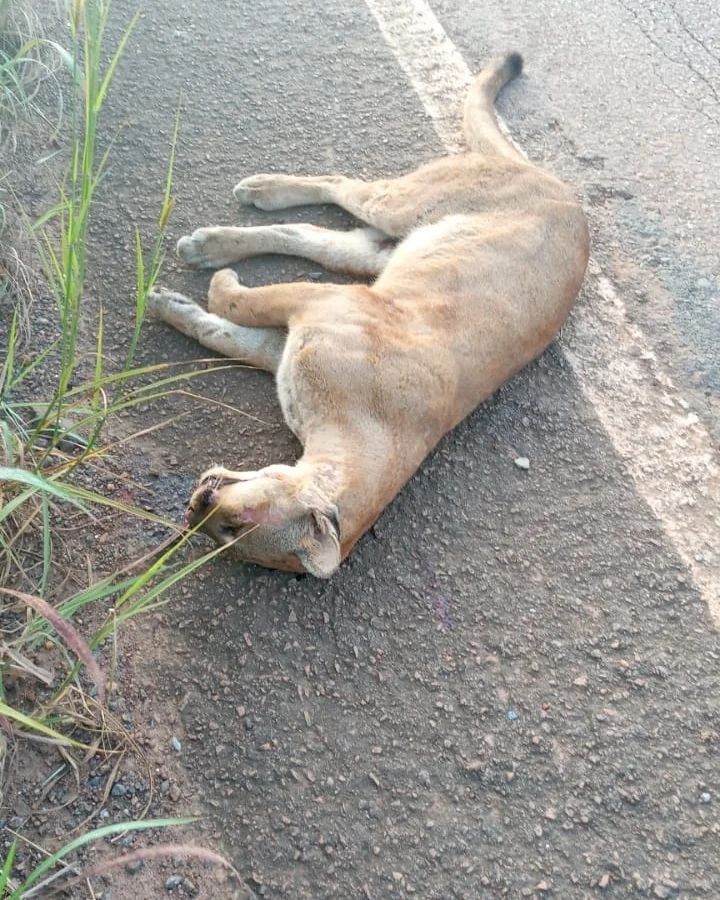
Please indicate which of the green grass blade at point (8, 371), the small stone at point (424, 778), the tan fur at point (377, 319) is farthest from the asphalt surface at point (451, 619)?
the green grass blade at point (8, 371)

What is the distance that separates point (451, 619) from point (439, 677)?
220 mm

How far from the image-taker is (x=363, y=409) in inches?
127

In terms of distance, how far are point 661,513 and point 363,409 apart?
121cm

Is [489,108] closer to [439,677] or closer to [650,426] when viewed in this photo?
[650,426]

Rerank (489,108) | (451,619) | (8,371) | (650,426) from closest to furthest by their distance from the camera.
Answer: (8,371) < (451,619) < (650,426) < (489,108)

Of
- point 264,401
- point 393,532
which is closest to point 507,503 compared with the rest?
point 393,532

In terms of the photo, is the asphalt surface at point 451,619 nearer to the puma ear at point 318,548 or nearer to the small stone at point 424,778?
the small stone at point 424,778

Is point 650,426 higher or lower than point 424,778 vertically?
higher

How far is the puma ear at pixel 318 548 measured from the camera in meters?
2.82

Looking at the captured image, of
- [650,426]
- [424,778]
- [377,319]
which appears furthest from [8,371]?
[650,426]

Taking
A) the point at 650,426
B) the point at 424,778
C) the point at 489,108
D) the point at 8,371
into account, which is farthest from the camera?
the point at 489,108

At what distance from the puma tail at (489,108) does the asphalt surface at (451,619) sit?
0.25 meters

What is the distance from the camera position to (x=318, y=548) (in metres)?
2.82

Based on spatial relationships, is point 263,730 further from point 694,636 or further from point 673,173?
point 673,173
